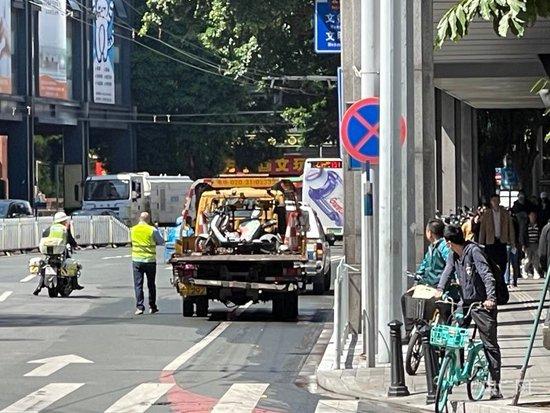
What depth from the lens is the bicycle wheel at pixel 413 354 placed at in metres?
15.1

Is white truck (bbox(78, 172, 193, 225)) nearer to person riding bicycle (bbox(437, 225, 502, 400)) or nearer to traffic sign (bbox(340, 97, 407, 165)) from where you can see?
traffic sign (bbox(340, 97, 407, 165))

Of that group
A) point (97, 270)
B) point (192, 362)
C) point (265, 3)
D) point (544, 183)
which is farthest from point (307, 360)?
point (544, 183)

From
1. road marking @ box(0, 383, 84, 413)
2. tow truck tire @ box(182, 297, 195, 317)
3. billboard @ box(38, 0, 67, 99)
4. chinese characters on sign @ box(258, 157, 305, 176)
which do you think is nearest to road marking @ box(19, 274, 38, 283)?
tow truck tire @ box(182, 297, 195, 317)

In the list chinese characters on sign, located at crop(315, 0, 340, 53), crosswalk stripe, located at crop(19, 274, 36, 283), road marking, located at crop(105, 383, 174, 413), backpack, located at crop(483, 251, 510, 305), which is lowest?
crosswalk stripe, located at crop(19, 274, 36, 283)

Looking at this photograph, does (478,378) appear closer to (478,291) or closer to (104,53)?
(478,291)

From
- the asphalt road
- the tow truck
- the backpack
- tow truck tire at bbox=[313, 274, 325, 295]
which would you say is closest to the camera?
the backpack

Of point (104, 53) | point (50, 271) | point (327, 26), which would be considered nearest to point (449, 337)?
point (50, 271)

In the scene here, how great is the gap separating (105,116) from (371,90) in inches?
2428

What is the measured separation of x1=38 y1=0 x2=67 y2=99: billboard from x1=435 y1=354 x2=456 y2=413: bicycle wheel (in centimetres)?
5916

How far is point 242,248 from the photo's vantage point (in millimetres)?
23797

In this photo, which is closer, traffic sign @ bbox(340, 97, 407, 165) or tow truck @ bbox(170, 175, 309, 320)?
traffic sign @ bbox(340, 97, 407, 165)

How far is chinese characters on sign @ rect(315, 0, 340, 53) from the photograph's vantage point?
2901 centimetres

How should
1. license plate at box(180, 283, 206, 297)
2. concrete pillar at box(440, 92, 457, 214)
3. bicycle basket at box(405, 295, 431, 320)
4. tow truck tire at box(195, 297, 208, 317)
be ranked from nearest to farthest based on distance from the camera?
bicycle basket at box(405, 295, 431, 320)
license plate at box(180, 283, 206, 297)
tow truck tire at box(195, 297, 208, 317)
concrete pillar at box(440, 92, 457, 214)

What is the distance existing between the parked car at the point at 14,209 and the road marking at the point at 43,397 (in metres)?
Result: 41.3
